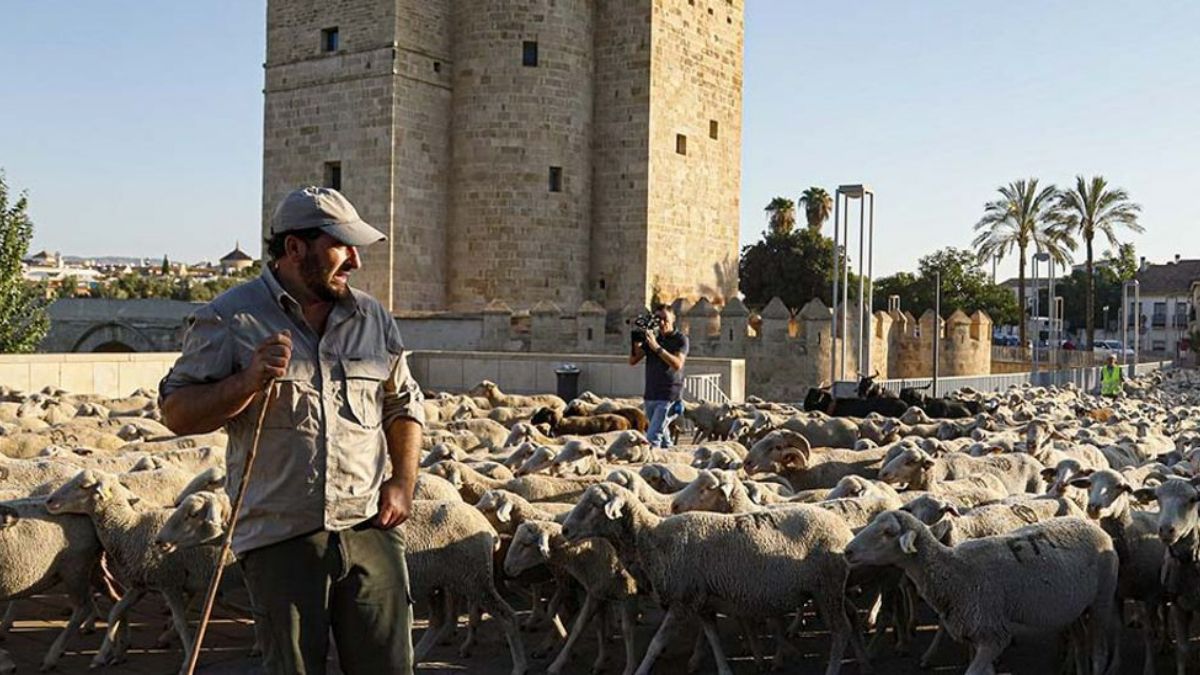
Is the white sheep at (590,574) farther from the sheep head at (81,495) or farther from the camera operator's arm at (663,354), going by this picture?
the camera operator's arm at (663,354)

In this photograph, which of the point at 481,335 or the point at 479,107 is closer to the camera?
the point at 481,335

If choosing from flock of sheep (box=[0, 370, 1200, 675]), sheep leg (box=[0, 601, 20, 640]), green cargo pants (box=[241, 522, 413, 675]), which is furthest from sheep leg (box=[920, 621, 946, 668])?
sheep leg (box=[0, 601, 20, 640])

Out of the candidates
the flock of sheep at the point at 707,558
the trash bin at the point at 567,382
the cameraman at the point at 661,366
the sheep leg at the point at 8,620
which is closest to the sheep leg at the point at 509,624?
the flock of sheep at the point at 707,558

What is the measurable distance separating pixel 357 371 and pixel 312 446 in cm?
26

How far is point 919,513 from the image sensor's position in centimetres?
679

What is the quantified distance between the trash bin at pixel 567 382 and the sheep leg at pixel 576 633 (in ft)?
41.5

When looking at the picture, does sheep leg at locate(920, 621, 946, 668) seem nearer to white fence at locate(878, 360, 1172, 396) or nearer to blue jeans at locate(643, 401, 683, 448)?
blue jeans at locate(643, 401, 683, 448)

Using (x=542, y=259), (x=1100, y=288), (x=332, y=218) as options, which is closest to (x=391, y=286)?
(x=542, y=259)

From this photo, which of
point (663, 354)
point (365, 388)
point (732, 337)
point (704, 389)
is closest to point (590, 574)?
point (365, 388)

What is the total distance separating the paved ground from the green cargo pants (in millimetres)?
3234

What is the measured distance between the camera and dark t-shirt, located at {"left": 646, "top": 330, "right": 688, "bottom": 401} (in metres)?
11.6

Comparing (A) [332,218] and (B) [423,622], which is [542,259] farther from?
(A) [332,218]

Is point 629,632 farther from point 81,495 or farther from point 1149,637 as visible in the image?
point 81,495

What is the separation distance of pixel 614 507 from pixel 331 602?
3013mm
